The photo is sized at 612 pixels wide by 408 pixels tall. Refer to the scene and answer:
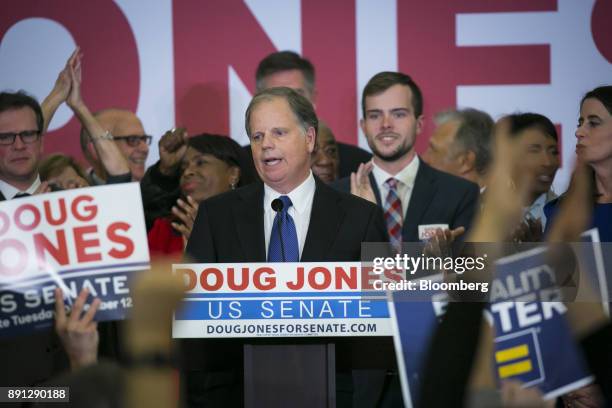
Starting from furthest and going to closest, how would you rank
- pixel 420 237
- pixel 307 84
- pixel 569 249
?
pixel 307 84 < pixel 420 237 < pixel 569 249

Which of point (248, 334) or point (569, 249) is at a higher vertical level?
point (569, 249)

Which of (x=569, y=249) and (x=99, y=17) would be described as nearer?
(x=569, y=249)

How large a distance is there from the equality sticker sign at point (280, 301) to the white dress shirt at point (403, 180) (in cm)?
136

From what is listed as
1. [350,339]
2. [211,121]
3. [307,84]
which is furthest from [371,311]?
[211,121]

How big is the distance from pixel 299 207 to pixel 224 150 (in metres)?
1.18

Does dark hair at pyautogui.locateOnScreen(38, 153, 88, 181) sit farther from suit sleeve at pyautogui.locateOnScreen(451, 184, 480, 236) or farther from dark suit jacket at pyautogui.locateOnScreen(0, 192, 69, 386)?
suit sleeve at pyautogui.locateOnScreen(451, 184, 480, 236)

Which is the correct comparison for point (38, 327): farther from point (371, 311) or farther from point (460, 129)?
point (460, 129)

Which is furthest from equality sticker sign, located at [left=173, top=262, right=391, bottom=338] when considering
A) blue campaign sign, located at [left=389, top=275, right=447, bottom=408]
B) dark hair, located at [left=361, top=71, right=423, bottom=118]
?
dark hair, located at [left=361, top=71, right=423, bottom=118]

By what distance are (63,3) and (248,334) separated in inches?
123

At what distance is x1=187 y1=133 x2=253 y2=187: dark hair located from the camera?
13.5 ft

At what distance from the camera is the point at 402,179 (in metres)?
3.98

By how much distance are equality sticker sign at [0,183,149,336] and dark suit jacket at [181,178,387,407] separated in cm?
30

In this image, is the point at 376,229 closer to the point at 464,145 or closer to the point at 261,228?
the point at 261,228

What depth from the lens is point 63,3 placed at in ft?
16.6
